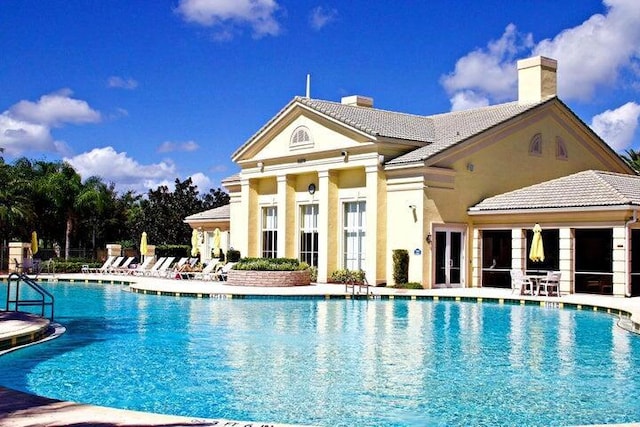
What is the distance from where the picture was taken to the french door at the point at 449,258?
2950 cm

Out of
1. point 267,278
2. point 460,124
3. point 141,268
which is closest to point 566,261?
point 460,124

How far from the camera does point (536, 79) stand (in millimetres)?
34000

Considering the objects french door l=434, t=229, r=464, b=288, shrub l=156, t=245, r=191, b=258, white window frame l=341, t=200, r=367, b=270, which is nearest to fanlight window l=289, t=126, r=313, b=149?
white window frame l=341, t=200, r=367, b=270

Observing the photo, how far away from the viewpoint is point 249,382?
1118 centimetres

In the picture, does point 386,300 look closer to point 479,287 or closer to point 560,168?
point 479,287

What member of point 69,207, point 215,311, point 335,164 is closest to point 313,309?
point 215,311

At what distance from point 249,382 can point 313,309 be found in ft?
36.5

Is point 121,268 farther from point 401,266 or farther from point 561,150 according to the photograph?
point 561,150

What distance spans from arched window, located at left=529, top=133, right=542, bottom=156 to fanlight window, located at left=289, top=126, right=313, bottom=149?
30.7ft

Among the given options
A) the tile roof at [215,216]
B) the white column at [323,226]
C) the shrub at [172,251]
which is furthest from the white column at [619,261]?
the shrub at [172,251]

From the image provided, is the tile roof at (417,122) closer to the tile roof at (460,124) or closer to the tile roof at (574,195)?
the tile roof at (460,124)

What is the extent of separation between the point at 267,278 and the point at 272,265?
0.83 m

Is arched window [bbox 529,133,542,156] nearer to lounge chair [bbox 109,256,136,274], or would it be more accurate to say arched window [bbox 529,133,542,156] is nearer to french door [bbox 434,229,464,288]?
french door [bbox 434,229,464,288]

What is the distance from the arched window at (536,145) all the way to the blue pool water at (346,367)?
44.2ft
